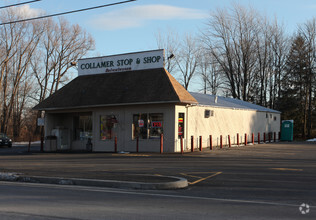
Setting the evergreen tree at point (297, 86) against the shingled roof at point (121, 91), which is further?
the evergreen tree at point (297, 86)

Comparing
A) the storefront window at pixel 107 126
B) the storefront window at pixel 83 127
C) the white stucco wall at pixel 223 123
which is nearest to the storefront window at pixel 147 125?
the white stucco wall at pixel 223 123

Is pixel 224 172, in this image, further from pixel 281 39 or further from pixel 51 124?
pixel 281 39

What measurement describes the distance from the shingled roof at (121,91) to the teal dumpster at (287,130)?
51.8 feet

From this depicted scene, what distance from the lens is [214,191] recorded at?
1041cm

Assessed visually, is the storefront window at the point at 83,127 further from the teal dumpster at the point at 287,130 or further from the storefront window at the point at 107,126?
the teal dumpster at the point at 287,130

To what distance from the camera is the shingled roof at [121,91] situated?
23.1m

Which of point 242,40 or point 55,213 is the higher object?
point 242,40

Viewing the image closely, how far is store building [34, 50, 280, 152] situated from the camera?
23281 millimetres

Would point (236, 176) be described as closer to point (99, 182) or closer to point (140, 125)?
point (99, 182)

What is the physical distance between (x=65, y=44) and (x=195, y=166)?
4213cm

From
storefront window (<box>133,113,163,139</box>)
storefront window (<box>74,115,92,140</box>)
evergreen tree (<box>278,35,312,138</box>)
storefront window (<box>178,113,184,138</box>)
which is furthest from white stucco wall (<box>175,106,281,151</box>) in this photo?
evergreen tree (<box>278,35,312,138</box>)

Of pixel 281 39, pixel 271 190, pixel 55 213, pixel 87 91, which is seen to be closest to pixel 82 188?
pixel 55 213

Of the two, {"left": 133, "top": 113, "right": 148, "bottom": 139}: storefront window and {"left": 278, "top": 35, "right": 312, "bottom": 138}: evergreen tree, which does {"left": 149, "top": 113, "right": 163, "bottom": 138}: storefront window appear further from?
{"left": 278, "top": 35, "right": 312, "bottom": 138}: evergreen tree

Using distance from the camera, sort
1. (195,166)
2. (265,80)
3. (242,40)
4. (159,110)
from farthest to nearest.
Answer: (265,80) < (242,40) < (159,110) < (195,166)
